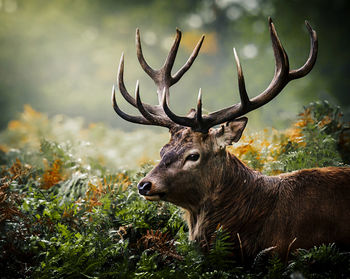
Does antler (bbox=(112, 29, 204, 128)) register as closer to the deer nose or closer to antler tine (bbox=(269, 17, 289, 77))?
the deer nose

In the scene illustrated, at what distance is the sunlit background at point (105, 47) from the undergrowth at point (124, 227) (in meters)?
11.8

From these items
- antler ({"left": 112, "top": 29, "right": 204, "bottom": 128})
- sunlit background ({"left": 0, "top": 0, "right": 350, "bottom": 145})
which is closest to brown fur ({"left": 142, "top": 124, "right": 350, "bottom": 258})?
antler ({"left": 112, "top": 29, "right": 204, "bottom": 128})

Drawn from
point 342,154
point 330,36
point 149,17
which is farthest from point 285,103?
point 149,17

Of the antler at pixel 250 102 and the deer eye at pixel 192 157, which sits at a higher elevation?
the antler at pixel 250 102

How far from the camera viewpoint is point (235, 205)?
293cm

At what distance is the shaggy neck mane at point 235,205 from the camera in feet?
9.31

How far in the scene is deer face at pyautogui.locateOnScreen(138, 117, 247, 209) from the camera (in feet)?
9.27

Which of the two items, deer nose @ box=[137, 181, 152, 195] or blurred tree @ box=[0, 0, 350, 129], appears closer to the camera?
deer nose @ box=[137, 181, 152, 195]

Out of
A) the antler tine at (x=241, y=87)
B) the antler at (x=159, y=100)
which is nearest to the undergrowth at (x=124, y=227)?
the antler at (x=159, y=100)

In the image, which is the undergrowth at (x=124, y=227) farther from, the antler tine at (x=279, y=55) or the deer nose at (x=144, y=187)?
the antler tine at (x=279, y=55)

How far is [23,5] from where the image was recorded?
20844 mm

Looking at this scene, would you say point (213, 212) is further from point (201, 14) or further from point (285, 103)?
point (201, 14)

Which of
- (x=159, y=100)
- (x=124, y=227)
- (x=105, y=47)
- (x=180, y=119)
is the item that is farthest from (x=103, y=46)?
(x=180, y=119)

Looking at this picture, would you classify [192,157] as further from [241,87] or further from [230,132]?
[241,87]
